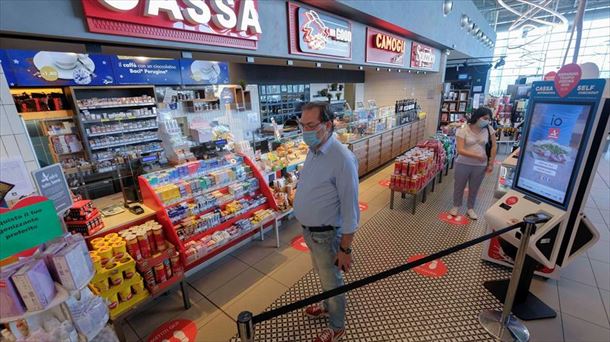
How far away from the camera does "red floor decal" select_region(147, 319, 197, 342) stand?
244 centimetres

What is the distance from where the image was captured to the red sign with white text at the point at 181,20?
210 centimetres

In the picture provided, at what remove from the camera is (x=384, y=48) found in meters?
5.75

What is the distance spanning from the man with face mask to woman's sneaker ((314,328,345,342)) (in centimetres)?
34

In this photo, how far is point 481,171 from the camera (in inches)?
162

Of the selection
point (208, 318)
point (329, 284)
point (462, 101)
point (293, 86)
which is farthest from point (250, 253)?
point (462, 101)

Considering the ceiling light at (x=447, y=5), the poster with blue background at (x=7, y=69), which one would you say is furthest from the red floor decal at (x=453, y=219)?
the poster with blue background at (x=7, y=69)

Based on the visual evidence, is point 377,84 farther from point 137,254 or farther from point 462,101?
point 137,254

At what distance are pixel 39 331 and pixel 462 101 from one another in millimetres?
11741

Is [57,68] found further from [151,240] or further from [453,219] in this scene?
[453,219]

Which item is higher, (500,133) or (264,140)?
(264,140)

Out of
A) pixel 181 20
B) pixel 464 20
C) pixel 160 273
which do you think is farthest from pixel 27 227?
pixel 464 20

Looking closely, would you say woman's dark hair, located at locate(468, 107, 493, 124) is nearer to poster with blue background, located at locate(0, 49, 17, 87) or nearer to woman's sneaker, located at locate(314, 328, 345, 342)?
woman's sneaker, located at locate(314, 328, 345, 342)

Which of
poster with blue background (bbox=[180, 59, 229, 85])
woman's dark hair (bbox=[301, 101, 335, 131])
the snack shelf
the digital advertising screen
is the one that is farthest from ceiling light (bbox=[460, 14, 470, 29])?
woman's dark hair (bbox=[301, 101, 335, 131])

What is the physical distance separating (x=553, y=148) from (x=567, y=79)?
55 cm
